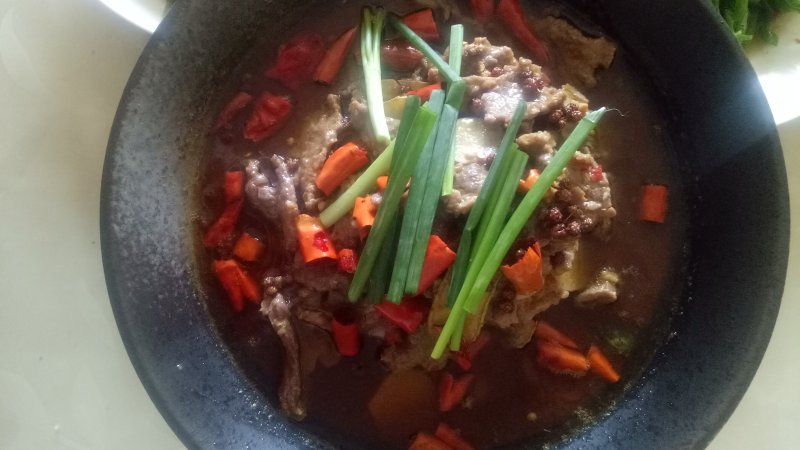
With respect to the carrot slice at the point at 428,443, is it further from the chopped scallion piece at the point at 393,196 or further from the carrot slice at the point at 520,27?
the carrot slice at the point at 520,27

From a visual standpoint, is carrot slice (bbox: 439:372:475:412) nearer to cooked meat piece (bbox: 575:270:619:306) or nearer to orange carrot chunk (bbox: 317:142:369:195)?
cooked meat piece (bbox: 575:270:619:306)

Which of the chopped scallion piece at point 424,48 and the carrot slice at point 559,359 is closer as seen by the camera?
the chopped scallion piece at point 424,48

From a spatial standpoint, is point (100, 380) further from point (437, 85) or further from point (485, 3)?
point (485, 3)

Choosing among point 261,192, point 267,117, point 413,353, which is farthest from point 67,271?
point 413,353

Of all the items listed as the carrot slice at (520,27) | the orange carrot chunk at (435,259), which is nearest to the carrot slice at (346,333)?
the orange carrot chunk at (435,259)

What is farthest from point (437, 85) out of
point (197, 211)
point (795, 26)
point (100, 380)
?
point (100, 380)

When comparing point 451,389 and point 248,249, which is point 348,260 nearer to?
point 248,249
